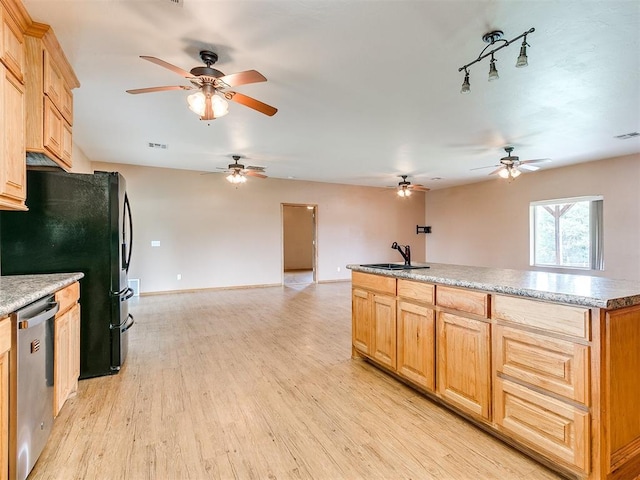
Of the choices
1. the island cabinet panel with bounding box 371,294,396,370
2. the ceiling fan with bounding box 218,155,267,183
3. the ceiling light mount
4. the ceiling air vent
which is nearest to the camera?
the ceiling light mount

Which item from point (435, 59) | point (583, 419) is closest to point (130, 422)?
point (583, 419)

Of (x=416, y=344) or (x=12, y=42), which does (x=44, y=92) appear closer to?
(x=12, y=42)

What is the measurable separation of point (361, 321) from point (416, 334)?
773 mm

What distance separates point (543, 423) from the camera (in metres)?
1.67

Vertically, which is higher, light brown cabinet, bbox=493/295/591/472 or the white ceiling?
the white ceiling

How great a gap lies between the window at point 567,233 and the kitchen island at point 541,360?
5.49 metres

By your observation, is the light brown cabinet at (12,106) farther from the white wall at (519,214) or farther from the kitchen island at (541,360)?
the white wall at (519,214)

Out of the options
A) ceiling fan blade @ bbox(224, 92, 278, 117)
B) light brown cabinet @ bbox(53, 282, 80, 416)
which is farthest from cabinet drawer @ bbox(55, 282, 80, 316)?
ceiling fan blade @ bbox(224, 92, 278, 117)

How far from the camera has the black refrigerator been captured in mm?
2508

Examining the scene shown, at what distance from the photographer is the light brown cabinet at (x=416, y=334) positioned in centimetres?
233

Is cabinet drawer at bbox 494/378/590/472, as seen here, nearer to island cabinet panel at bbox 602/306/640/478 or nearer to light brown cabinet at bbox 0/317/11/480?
island cabinet panel at bbox 602/306/640/478

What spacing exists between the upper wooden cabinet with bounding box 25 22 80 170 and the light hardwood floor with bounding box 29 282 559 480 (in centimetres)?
191

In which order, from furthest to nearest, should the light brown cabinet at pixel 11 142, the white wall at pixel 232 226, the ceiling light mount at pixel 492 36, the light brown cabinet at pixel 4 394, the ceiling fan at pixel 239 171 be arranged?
the white wall at pixel 232 226 < the ceiling fan at pixel 239 171 < the ceiling light mount at pixel 492 36 < the light brown cabinet at pixel 11 142 < the light brown cabinet at pixel 4 394

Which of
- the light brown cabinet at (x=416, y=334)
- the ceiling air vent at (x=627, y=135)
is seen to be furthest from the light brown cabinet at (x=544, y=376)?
the ceiling air vent at (x=627, y=135)
